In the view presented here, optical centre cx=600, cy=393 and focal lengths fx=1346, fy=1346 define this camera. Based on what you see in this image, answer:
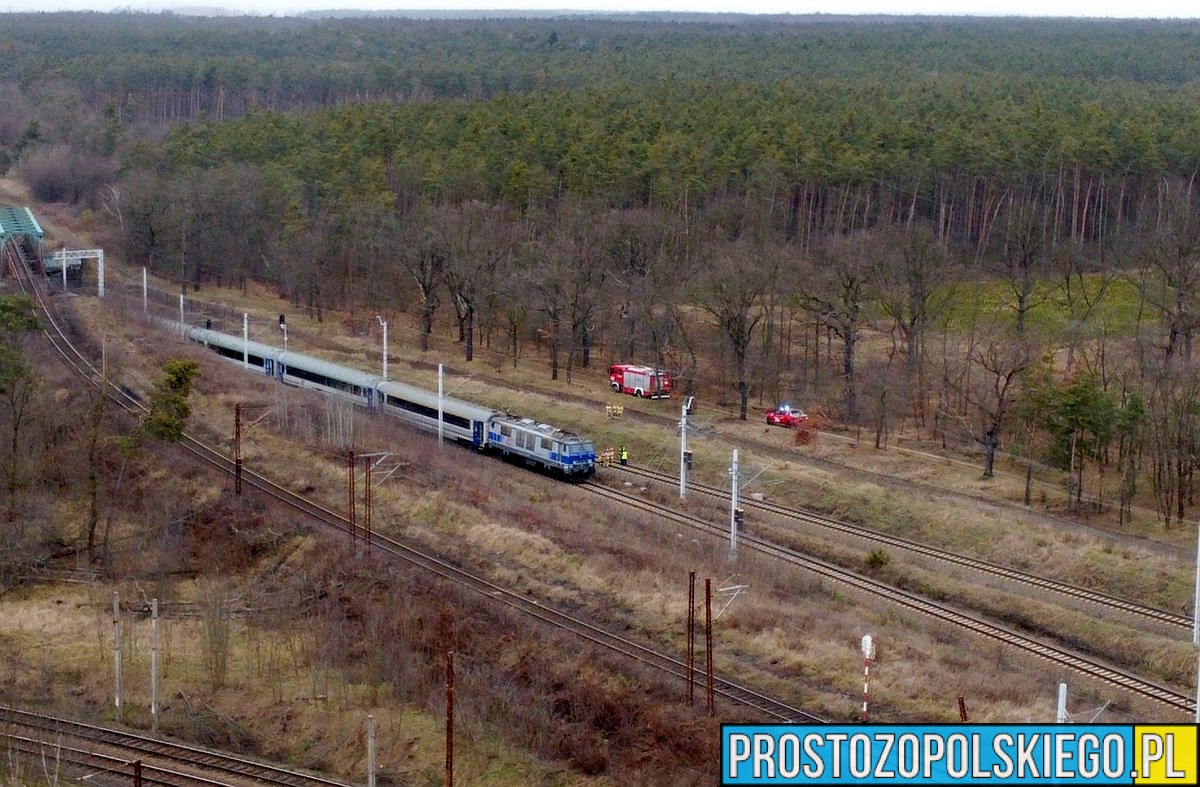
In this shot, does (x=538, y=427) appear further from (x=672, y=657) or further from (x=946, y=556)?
(x=672, y=657)

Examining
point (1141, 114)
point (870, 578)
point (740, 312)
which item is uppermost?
point (1141, 114)

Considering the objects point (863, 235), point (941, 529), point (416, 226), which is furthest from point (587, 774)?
point (416, 226)

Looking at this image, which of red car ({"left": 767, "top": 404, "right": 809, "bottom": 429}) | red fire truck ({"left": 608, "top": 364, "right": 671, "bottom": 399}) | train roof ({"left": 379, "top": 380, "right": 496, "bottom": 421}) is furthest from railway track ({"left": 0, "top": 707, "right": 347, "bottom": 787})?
red fire truck ({"left": 608, "top": 364, "right": 671, "bottom": 399})

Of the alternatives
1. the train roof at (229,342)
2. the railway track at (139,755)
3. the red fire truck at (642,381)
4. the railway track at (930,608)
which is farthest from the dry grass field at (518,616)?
the train roof at (229,342)

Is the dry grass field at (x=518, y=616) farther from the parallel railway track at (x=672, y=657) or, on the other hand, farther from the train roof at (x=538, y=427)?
the train roof at (x=538, y=427)

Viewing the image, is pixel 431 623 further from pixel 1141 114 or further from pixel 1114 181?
pixel 1141 114

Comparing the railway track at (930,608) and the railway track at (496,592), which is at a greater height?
the railway track at (496,592)

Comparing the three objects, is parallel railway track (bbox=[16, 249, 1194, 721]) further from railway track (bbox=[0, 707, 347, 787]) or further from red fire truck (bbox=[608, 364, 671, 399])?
red fire truck (bbox=[608, 364, 671, 399])
